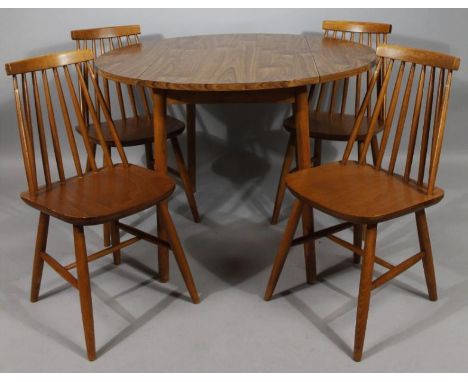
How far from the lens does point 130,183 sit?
207cm

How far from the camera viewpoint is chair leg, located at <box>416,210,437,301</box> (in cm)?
201

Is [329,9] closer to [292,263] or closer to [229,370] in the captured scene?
[292,263]

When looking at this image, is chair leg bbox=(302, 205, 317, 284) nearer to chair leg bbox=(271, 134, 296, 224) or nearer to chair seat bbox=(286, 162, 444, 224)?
chair seat bbox=(286, 162, 444, 224)

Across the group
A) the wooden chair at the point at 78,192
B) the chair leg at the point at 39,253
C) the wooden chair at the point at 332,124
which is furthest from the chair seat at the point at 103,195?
the wooden chair at the point at 332,124

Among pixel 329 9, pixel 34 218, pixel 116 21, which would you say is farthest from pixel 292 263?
pixel 116 21

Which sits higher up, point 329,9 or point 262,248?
point 329,9

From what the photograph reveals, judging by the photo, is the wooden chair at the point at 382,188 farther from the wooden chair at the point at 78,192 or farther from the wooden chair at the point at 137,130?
the wooden chair at the point at 137,130

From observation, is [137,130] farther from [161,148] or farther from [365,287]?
[365,287]

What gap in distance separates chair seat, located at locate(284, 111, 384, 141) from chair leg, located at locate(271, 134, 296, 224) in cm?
8

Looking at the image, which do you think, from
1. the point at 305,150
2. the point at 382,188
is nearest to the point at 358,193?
the point at 382,188

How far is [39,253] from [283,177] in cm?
119

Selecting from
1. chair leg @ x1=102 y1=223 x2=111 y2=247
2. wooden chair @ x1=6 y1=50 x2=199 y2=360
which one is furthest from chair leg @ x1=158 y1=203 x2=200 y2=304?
chair leg @ x1=102 y1=223 x2=111 y2=247

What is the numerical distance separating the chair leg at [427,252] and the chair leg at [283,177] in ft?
2.48

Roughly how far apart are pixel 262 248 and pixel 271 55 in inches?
34.5
